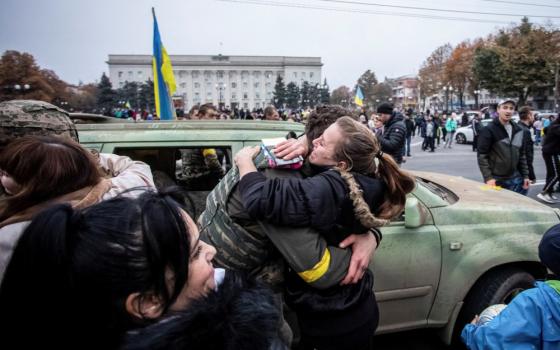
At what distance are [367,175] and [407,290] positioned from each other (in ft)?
→ 4.75

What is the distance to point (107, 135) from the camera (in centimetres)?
281

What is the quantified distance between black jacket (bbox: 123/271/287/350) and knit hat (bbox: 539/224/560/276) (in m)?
1.30

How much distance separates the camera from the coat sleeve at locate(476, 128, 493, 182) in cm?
460

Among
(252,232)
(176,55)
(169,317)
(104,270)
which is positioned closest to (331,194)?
(252,232)

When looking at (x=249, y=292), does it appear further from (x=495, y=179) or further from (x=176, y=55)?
(x=176, y=55)

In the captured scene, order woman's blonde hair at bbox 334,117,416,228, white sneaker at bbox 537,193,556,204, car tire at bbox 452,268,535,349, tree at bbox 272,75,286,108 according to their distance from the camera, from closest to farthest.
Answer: woman's blonde hair at bbox 334,117,416,228
car tire at bbox 452,268,535,349
white sneaker at bbox 537,193,556,204
tree at bbox 272,75,286,108

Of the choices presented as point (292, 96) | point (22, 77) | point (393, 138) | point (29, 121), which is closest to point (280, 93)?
point (292, 96)

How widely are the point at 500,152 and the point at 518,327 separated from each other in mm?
3671

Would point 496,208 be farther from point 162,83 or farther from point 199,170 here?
point 162,83

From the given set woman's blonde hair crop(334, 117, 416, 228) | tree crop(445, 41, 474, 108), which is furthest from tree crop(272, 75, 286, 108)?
woman's blonde hair crop(334, 117, 416, 228)

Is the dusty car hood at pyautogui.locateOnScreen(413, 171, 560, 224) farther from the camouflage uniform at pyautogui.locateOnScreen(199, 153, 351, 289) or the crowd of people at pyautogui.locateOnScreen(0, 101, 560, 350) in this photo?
the camouflage uniform at pyautogui.locateOnScreen(199, 153, 351, 289)

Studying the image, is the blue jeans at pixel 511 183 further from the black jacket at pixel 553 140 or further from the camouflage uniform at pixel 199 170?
the camouflage uniform at pixel 199 170

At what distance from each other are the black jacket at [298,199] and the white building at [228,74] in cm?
10558

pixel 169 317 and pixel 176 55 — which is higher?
pixel 176 55
